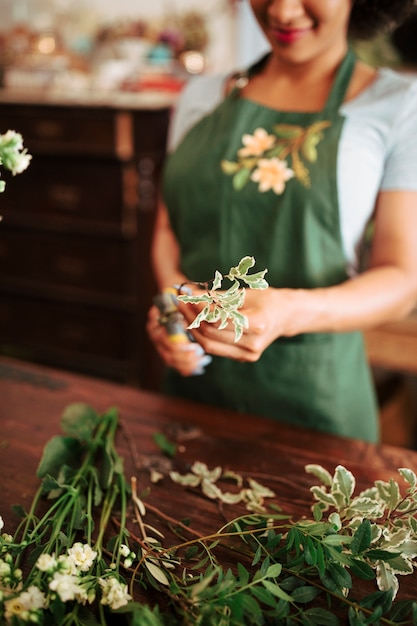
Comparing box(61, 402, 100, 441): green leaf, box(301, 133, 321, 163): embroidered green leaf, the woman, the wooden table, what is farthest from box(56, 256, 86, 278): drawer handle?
box(61, 402, 100, 441): green leaf

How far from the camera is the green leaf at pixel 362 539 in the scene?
1.89ft

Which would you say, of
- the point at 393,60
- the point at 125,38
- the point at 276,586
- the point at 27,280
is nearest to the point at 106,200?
the point at 27,280

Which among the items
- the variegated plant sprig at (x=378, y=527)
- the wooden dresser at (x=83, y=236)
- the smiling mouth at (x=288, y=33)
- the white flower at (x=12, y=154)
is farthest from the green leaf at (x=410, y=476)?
the wooden dresser at (x=83, y=236)

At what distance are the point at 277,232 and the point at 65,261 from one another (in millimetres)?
1596

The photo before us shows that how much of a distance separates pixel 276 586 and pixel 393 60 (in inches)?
72.5

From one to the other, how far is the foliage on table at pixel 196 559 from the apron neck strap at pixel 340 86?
620 millimetres

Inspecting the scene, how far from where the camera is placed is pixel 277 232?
111 centimetres

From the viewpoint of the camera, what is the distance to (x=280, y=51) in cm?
108

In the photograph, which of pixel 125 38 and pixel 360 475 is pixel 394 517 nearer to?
pixel 360 475

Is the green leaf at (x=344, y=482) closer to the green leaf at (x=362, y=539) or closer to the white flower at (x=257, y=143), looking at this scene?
the green leaf at (x=362, y=539)

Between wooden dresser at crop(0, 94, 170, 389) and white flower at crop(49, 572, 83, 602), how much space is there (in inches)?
74.0

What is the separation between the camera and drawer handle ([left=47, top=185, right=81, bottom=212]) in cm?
246

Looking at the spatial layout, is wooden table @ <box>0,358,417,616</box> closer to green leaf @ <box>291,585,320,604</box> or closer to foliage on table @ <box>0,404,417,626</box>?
foliage on table @ <box>0,404,417,626</box>

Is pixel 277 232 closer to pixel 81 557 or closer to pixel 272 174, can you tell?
pixel 272 174
